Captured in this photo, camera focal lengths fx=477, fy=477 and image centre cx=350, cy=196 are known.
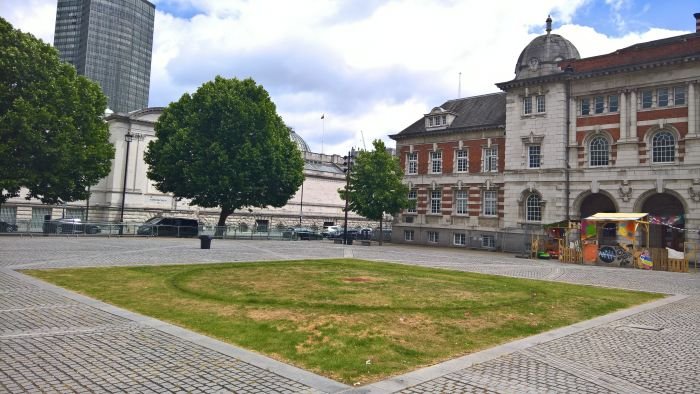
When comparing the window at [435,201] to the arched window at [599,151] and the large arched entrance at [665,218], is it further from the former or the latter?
the large arched entrance at [665,218]

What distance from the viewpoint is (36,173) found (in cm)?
3238

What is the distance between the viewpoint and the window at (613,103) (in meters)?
35.5

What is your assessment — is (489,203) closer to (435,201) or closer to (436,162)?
(435,201)

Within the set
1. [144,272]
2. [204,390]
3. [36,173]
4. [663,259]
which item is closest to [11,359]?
[204,390]

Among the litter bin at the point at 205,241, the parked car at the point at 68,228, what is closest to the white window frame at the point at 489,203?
the litter bin at the point at 205,241

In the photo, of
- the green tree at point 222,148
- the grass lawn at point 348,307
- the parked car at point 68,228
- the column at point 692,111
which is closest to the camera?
the grass lawn at point 348,307

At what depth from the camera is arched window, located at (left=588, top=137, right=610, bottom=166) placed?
35.9m

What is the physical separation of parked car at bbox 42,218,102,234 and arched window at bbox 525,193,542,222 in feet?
113

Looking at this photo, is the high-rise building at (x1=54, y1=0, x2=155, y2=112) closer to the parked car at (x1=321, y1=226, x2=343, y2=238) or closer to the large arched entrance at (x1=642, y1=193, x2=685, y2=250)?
the parked car at (x1=321, y1=226, x2=343, y2=238)

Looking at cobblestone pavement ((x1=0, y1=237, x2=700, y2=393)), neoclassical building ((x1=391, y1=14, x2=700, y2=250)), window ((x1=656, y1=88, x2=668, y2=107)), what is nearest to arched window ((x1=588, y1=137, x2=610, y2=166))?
neoclassical building ((x1=391, y1=14, x2=700, y2=250))

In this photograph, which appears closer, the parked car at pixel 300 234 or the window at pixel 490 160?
the window at pixel 490 160

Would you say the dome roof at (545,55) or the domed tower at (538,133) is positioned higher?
the dome roof at (545,55)

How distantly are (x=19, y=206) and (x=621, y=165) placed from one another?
179 feet

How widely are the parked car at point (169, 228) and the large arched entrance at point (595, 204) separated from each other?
32.4 m
